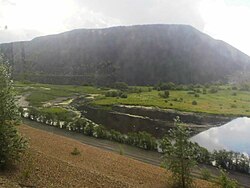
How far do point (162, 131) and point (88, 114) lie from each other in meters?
33.7

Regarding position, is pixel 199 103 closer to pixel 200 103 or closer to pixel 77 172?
pixel 200 103

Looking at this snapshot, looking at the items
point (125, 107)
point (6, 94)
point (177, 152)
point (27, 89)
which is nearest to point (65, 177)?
point (6, 94)

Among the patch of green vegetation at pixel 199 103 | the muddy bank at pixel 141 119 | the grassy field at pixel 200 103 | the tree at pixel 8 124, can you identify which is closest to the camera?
the tree at pixel 8 124

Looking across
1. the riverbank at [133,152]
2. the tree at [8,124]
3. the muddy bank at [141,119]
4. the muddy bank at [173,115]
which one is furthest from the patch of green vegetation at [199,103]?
the tree at [8,124]

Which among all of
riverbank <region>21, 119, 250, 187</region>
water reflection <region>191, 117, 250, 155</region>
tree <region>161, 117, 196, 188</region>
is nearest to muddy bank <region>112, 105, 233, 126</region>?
water reflection <region>191, 117, 250, 155</region>

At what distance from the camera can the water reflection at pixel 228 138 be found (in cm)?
8106

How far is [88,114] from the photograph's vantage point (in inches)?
4658

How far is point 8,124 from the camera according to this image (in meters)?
29.9

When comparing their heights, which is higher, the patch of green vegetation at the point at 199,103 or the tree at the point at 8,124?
the tree at the point at 8,124

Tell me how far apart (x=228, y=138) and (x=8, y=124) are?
7309 centimetres

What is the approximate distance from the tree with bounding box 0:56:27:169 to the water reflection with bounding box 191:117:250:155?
56.5 metres

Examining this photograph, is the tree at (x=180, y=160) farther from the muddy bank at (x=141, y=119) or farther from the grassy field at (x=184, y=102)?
the grassy field at (x=184, y=102)

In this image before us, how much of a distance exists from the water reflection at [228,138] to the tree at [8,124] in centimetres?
5652

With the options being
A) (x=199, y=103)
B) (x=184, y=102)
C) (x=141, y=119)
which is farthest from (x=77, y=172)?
(x=199, y=103)
